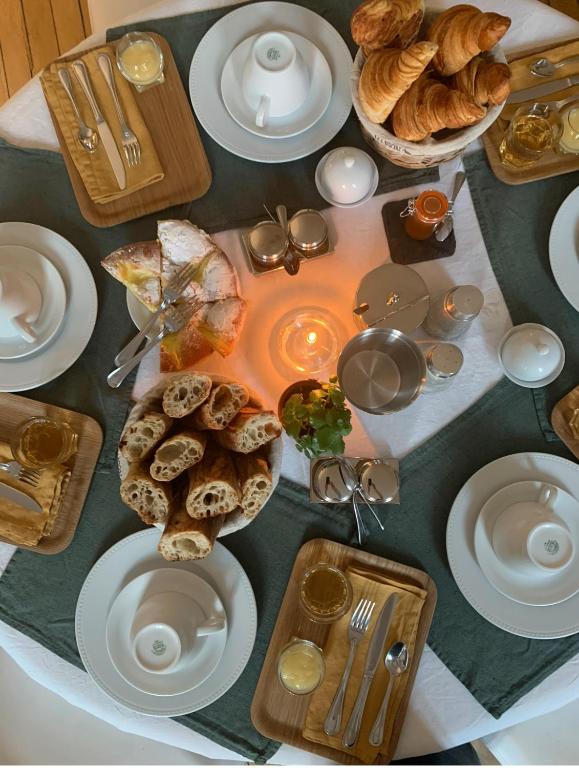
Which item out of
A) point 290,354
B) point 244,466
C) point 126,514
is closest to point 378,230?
point 290,354

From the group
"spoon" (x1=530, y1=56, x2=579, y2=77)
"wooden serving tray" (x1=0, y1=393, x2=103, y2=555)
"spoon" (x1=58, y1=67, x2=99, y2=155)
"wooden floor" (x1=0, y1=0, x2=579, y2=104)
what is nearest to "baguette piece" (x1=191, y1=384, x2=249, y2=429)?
"wooden serving tray" (x1=0, y1=393, x2=103, y2=555)

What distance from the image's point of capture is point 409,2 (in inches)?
32.6

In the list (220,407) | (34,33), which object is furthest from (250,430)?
(34,33)

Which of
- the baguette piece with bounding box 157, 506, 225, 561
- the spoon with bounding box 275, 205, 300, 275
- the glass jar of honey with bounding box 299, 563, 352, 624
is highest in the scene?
the spoon with bounding box 275, 205, 300, 275

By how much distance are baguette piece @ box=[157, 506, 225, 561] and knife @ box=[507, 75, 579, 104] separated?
0.86 metres

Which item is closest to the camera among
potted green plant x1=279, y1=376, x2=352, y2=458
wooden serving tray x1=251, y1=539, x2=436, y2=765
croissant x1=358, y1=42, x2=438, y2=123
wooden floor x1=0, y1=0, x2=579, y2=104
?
croissant x1=358, y1=42, x2=438, y2=123

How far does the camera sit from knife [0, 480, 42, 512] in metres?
1.01

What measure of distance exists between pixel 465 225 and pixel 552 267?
0.16 m

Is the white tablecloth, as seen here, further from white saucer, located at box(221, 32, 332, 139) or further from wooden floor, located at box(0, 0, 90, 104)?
wooden floor, located at box(0, 0, 90, 104)

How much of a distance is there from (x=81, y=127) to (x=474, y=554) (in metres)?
0.97

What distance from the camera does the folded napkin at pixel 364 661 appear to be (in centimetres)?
99

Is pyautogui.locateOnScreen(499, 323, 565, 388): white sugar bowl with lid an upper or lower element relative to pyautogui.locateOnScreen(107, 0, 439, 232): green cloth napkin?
lower

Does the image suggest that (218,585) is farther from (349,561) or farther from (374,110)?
(374,110)

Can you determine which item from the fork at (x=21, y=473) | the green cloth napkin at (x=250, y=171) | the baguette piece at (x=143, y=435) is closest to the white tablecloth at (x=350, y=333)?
the green cloth napkin at (x=250, y=171)
